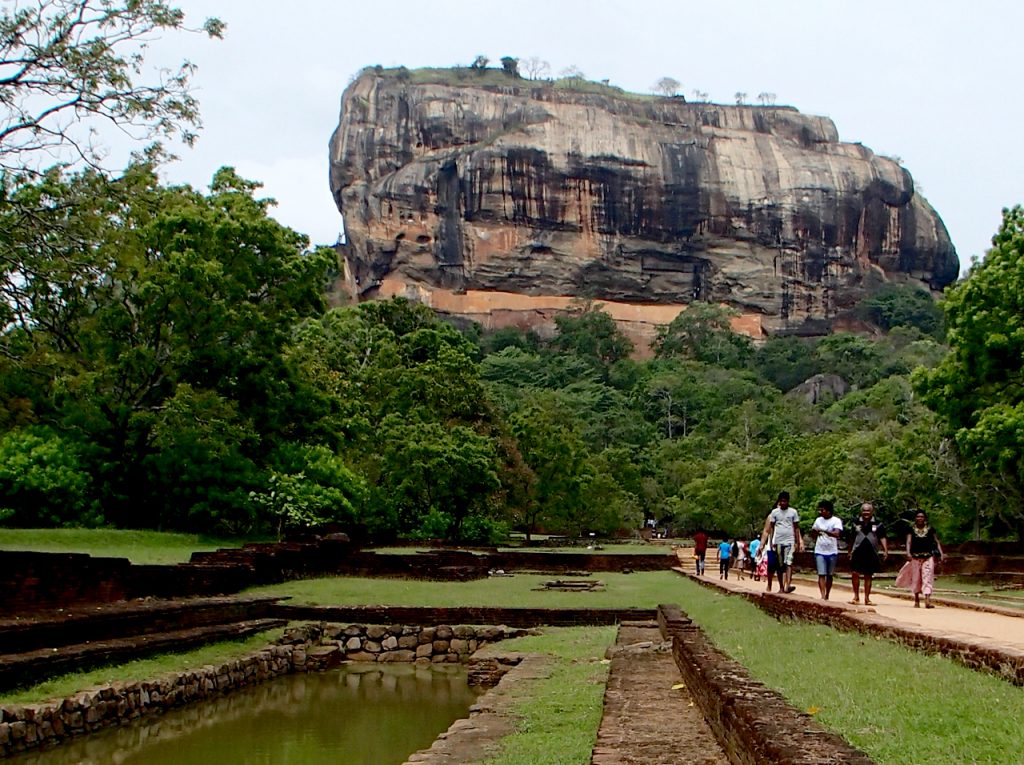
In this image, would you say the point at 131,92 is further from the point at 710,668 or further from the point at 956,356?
the point at 956,356

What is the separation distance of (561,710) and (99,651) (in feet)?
16.3

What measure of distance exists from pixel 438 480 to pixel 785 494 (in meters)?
19.1

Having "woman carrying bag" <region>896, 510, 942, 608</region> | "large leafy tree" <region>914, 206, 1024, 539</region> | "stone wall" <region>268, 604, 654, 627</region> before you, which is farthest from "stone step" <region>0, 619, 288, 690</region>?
"large leafy tree" <region>914, 206, 1024, 539</region>

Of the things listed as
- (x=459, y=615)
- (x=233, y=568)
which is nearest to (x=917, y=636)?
(x=459, y=615)

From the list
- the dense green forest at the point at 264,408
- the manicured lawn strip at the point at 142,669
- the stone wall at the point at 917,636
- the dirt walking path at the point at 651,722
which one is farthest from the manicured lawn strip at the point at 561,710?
the dense green forest at the point at 264,408

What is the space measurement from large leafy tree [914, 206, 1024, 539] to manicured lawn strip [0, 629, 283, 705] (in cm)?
1460

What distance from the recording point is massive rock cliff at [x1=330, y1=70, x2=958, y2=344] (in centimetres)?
9344

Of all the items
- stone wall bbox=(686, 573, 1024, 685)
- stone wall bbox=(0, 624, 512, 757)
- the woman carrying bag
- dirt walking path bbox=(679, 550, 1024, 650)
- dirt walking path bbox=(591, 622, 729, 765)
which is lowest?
stone wall bbox=(0, 624, 512, 757)

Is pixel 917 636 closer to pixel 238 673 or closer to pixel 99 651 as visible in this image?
pixel 99 651

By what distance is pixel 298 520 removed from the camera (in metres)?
24.3

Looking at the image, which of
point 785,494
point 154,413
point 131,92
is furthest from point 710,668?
point 154,413

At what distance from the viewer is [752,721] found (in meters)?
4.39

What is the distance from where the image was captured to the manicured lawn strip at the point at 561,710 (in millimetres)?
6375

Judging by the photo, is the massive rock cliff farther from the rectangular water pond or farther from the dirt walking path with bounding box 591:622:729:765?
the dirt walking path with bounding box 591:622:729:765
